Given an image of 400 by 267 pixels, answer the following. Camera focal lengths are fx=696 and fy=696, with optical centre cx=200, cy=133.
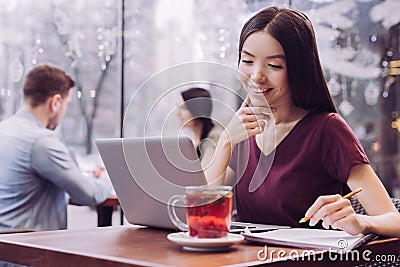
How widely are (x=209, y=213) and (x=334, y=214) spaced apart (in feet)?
0.90

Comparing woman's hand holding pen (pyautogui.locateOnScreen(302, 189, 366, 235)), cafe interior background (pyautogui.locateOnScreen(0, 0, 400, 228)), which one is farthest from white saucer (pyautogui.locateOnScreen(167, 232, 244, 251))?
cafe interior background (pyautogui.locateOnScreen(0, 0, 400, 228))

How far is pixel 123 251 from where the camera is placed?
55.7 inches

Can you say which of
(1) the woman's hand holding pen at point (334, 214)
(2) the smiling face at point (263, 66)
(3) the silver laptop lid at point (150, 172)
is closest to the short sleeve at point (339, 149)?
(2) the smiling face at point (263, 66)

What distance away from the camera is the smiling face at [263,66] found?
186 centimetres

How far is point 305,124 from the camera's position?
1.94m

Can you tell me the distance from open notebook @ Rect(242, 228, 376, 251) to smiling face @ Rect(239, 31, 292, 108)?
440mm

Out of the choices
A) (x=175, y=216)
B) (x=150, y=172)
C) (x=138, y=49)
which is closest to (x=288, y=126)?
(x=150, y=172)

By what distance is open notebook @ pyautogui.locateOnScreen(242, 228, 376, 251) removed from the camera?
4.63 feet

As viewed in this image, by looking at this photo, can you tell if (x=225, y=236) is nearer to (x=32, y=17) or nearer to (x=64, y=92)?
(x=64, y=92)

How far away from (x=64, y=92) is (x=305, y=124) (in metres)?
1.72

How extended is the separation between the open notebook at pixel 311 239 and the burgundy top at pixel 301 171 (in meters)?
0.26

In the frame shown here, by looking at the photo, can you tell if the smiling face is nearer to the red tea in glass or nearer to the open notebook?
the open notebook

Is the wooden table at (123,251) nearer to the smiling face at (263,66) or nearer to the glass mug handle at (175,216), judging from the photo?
the glass mug handle at (175,216)

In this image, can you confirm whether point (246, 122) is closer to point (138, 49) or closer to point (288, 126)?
point (288, 126)
